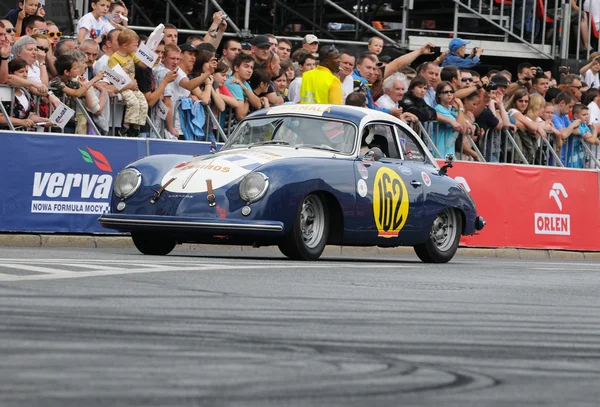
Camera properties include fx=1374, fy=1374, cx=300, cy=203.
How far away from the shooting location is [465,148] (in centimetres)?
2123

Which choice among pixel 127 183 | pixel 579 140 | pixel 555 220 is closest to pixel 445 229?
pixel 127 183

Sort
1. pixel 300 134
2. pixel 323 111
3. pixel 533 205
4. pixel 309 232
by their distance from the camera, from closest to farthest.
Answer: pixel 309 232
pixel 300 134
pixel 323 111
pixel 533 205

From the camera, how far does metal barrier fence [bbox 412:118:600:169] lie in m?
20.6

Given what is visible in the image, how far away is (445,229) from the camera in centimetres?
1634

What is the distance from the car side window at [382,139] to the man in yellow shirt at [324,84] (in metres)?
1.75

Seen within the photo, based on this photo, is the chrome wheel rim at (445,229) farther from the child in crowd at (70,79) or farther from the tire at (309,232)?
the child in crowd at (70,79)

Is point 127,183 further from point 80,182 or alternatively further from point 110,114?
point 110,114

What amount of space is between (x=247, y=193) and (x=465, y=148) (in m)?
8.61

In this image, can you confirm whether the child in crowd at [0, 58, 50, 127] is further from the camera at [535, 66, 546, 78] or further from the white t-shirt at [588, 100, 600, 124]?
the white t-shirt at [588, 100, 600, 124]

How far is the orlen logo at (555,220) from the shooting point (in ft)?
72.4

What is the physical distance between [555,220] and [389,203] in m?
8.08

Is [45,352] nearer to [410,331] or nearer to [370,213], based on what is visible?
[410,331]

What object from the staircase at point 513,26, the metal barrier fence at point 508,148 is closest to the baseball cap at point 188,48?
the metal barrier fence at point 508,148

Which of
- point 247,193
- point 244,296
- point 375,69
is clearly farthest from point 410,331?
point 375,69
